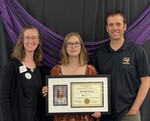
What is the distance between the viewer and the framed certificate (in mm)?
2295

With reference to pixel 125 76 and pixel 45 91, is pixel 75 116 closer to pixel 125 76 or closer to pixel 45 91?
pixel 45 91

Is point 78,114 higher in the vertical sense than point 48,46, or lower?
lower

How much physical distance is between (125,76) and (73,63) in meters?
0.53

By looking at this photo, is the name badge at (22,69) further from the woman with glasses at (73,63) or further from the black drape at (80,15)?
the black drape at (80,15)

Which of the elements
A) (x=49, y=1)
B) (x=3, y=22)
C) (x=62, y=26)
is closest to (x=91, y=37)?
(x=62, y=26)

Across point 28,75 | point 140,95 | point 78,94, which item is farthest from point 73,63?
point 140,95

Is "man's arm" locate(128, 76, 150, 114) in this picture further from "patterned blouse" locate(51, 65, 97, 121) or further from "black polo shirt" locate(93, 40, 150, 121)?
"patterned blouse" locate(51, 65, 97, 121)

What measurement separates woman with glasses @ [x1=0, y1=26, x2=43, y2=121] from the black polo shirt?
0.72 m

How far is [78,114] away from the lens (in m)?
2.31

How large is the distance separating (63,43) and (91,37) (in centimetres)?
38

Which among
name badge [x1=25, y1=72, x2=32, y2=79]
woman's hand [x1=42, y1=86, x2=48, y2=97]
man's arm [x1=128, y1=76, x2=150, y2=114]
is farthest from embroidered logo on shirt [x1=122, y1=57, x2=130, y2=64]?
name badge [x1=25, y1=72, x2=32, y2=79]

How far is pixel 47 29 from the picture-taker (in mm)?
2674

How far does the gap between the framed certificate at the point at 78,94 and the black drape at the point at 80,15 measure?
64cm

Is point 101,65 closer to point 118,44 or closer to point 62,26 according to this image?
point 118,44
